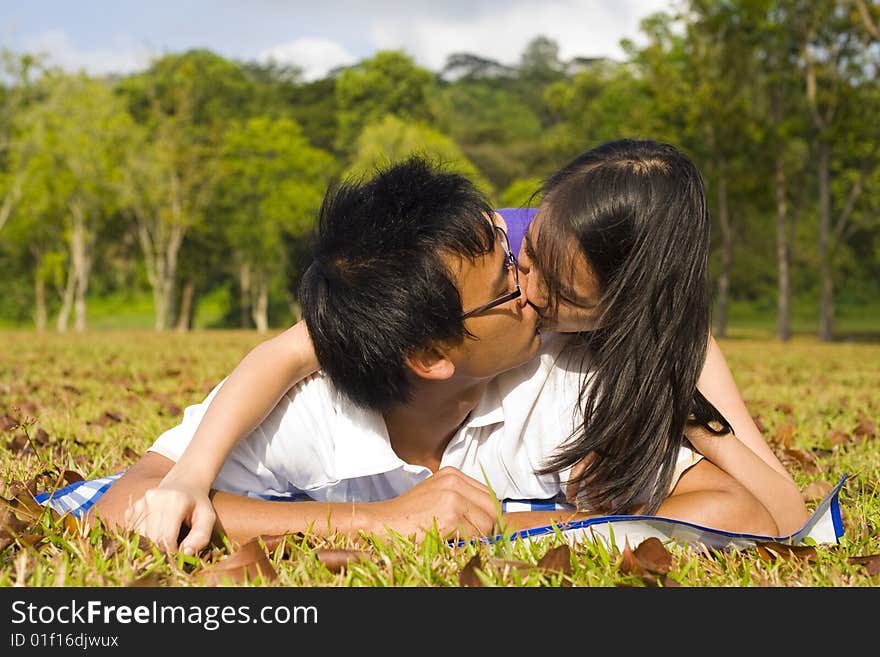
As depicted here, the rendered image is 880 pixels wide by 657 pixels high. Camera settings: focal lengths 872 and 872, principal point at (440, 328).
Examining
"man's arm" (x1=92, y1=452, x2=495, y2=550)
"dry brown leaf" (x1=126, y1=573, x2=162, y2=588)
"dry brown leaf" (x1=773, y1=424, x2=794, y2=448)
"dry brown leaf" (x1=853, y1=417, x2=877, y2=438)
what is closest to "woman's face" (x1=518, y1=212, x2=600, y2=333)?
"man's arm" (x1=92, y1=452, x2=495, y2=550)

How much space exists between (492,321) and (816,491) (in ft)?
4.35

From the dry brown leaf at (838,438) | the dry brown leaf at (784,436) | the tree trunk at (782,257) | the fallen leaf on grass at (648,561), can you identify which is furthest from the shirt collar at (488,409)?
the tree trunk at (782,257)

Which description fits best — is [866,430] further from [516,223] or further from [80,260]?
[80,260]

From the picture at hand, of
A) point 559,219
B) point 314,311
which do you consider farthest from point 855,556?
point 314,311

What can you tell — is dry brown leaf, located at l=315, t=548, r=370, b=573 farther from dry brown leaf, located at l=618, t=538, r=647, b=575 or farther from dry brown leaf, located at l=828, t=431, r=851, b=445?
dry brown leaf, located at l=828, t=431, r=851, b=445

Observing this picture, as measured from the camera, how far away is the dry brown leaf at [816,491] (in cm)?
283

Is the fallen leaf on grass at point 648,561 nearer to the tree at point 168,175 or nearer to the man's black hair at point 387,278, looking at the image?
the man's black hair at point 387,278

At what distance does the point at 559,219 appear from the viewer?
239 centimetres

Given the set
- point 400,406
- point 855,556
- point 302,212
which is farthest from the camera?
point 302,212

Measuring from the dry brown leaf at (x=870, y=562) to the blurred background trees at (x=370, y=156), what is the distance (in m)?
1.69

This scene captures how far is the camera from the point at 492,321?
236 centimetres
